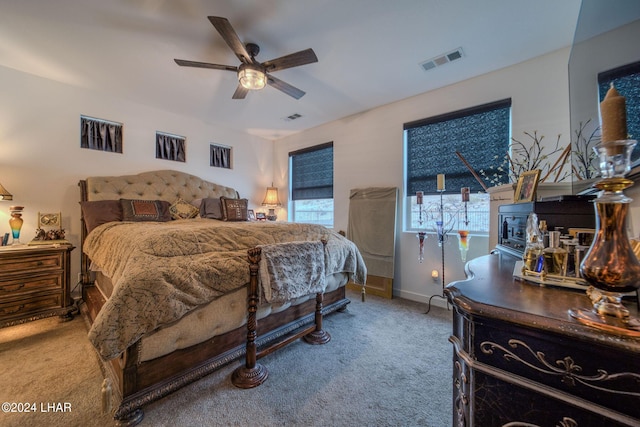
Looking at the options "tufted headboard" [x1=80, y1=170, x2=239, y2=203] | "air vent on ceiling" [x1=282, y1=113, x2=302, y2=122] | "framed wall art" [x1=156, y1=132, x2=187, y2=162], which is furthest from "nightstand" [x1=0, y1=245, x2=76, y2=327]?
"air vent on ceiling" [x1=282, y1=113, x2=302, y2=122]

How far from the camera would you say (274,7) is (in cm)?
185

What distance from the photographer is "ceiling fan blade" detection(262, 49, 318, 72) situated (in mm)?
1991

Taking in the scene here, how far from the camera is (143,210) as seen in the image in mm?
3025

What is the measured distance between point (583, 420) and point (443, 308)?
2.79m

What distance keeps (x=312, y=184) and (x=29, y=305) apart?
3845 mm

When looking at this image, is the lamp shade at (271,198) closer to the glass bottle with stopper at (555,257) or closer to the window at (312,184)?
the window at (312,184)

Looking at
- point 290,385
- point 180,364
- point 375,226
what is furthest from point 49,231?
point 375,226

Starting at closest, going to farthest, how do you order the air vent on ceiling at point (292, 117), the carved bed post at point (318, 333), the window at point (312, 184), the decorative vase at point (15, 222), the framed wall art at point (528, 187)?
1. the framed wall art at point (528, 187)
2. the carved bed post at point (318, 333)
3. the decorative vase at point (15, 222)
4. the air vent on ceiling at point (292, 117)
5. the window at point (312, 184)

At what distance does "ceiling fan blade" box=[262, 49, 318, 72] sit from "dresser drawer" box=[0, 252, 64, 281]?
2.92m

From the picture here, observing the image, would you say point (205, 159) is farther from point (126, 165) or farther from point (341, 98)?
point (341, 98)

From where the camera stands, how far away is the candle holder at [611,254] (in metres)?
0.54

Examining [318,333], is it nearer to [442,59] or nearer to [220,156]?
[442,59]

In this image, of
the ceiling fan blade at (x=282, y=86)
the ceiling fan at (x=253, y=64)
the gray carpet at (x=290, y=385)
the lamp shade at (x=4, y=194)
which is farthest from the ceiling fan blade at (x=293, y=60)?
the lamp shade at (x=4, y=194)

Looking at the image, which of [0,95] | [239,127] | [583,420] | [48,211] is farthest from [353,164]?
[0,95]
